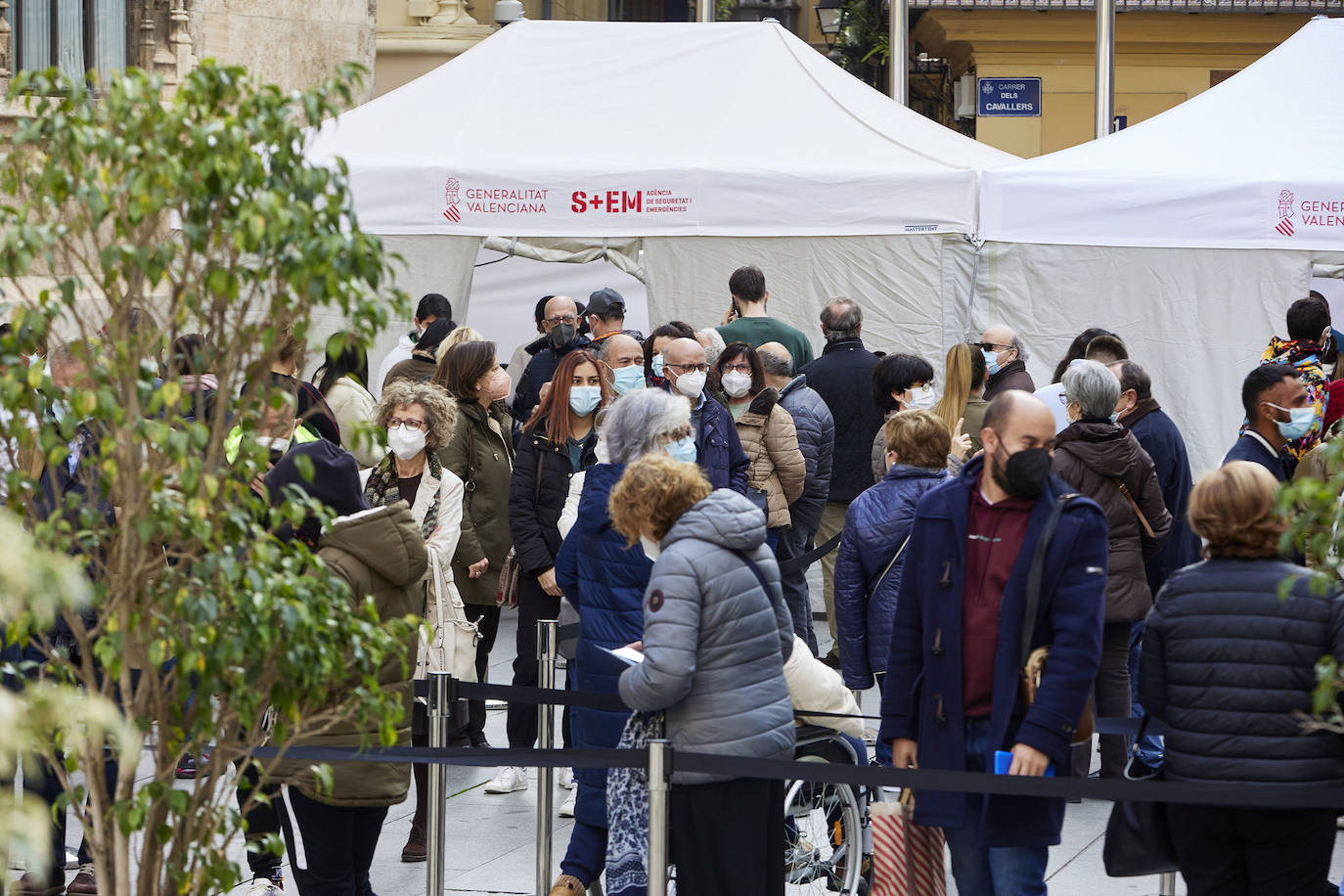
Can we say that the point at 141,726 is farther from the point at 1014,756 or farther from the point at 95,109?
the point at 1014,756

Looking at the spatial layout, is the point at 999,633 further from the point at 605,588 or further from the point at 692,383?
the point at 692,383

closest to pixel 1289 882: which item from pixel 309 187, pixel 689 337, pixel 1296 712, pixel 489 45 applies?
pixel 1296 712

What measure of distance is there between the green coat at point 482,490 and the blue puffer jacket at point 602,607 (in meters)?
1.75

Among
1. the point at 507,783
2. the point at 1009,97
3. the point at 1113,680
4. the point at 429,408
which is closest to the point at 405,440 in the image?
the point at 429,408

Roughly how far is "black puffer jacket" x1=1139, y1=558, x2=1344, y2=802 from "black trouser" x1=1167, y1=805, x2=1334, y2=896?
10cm

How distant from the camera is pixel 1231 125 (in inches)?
440

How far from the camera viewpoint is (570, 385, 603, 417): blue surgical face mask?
6984 millimetres

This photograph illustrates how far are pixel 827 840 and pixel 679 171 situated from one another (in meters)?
5.95

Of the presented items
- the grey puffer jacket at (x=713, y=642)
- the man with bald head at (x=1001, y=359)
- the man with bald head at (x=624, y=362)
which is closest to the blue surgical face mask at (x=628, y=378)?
the man with bald head at (x=624, y=362)

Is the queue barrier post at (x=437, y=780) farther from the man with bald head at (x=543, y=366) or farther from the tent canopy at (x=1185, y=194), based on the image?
the tent canopy at (x=1185, y=194)

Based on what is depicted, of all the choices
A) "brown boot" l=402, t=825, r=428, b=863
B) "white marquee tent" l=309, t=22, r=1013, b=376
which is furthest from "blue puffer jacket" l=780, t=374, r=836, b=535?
"brown boot" l=402, t=825, r=428, b=863

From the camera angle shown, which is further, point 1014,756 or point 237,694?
point 1014,756

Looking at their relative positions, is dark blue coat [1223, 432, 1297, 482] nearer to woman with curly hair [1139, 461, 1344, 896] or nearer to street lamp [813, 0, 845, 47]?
woman with curly hair [1139, 461, 1344, 896]

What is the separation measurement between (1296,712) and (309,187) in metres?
2.59
